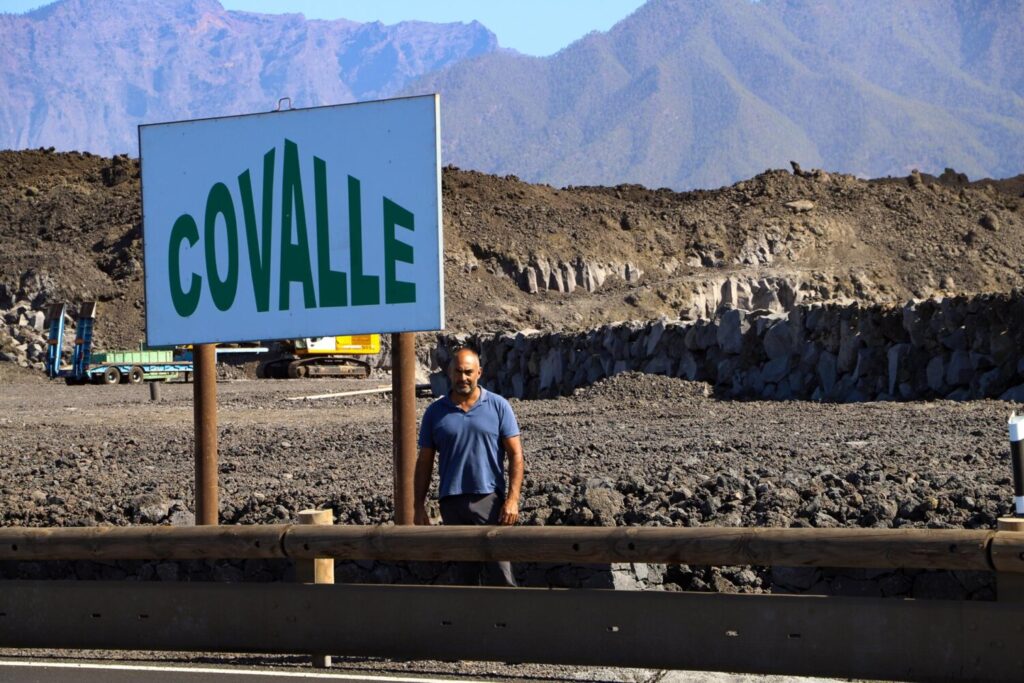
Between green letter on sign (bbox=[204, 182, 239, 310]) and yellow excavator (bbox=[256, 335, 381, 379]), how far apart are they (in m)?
38.9

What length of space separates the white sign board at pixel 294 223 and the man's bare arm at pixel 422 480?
2.56 ft

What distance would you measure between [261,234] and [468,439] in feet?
6.22

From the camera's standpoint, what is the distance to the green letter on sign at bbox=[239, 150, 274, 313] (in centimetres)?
791

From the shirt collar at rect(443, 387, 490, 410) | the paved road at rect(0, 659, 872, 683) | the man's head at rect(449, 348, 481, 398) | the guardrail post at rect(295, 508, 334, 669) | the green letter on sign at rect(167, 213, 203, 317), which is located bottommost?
the paved road at rect(0, 659, 872, 683)

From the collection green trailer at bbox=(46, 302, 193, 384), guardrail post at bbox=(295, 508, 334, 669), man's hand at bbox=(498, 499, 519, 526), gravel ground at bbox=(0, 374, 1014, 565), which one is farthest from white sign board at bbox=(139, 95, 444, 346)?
green trailer at bbox=(46, 302, 193, 384)

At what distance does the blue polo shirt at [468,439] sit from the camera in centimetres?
698

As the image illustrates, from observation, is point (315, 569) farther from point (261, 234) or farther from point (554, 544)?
point (261, 234)

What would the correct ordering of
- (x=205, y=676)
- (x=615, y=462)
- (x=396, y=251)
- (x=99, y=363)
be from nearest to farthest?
(x=205, y=676) < (x=396, y=251) < (x=615, y=462) < (x=99, y=363)

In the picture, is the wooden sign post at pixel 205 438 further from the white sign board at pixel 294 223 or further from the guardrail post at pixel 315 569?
the guardrail post at pixel 315 569

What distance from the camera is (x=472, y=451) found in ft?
22.9

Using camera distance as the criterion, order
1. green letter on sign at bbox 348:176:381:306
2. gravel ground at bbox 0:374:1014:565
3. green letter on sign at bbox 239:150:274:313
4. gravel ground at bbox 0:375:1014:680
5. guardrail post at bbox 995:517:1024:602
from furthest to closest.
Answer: gravel ground at bbox 0:374:1014:565
gravel ground at bbox 0:375:1014:680
green letter on sign at bbox 239:150:274:313
green letter on sign at bbox 348:176:381:306
guardrail post at bbox 995:517:1024:602

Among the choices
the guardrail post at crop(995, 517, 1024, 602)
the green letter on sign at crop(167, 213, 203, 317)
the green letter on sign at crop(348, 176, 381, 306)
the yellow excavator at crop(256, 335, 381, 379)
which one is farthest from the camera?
the yellow excavator at crop(256, 335, 381, 379)

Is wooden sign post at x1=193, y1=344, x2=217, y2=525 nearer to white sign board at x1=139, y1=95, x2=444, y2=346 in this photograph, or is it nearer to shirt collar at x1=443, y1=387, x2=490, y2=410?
white sign board at x1=139, y1=95, x2=444, y2=346

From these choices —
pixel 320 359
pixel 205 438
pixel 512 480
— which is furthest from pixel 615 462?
pixel 320 359
